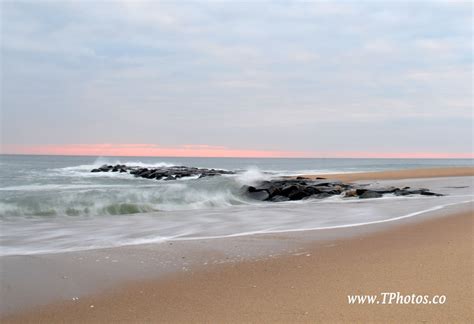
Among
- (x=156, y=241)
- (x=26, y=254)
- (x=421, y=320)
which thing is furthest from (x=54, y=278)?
(x=421, y=320)

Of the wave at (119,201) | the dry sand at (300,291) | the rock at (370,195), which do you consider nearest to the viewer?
the dry sand at (300,291)

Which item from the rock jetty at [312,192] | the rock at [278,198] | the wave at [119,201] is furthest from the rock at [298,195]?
the wave at [119,201]

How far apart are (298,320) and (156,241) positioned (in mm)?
4363

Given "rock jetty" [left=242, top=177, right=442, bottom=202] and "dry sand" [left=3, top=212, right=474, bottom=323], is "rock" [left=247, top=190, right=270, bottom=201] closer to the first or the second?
"rock jetty" [left=242, top=177, right=442, bottom=202]

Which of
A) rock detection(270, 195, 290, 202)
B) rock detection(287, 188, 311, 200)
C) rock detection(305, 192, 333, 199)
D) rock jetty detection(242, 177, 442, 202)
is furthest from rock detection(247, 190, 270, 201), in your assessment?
rock detection(305, 192, 333, 199)

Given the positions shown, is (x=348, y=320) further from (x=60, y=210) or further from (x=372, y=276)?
(x=60, y=210)

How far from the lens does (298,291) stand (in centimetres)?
452

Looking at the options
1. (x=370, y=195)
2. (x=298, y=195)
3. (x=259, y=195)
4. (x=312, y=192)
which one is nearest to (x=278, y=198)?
(x=298, y=195)

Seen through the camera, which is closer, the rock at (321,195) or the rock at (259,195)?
the rock at (321,195)

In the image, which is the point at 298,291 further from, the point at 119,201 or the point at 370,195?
the point at 370,195

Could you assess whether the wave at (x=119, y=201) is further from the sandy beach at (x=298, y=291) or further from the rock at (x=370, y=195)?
the sandy beach at (x=298, y=291)

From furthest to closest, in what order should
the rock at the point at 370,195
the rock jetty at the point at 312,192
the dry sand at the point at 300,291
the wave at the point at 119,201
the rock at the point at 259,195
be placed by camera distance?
the rock at the point at 259,195 → the rock jetty at the point at 312,192 → the rock at the point at 370,195 → the wave at the point at 119,201 → the dry sand at the point at 300,291

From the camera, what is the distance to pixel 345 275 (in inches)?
200

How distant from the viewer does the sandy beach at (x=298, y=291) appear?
391 centimetres
